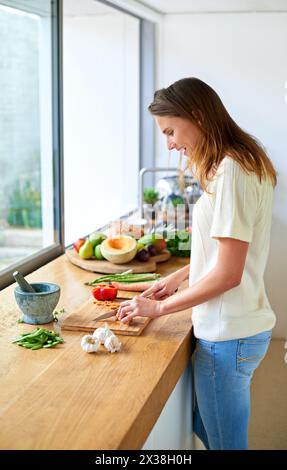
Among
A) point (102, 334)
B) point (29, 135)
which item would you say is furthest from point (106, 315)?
point (29, 135)

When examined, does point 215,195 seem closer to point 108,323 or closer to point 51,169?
point 108,323

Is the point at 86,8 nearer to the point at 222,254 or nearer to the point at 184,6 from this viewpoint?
the point at 184,6

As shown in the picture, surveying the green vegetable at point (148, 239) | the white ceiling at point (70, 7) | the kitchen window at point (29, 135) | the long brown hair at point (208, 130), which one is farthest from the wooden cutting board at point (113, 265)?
the white ceiling at point (70, 7)

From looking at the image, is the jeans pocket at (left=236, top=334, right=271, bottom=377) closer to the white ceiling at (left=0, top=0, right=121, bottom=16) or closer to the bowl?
the bowl

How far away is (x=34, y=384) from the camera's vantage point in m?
1.55

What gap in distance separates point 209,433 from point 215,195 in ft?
2.34

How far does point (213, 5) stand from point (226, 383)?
2.42 metres

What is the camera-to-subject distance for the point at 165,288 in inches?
84.2

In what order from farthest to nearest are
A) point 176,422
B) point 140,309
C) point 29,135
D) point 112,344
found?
point 29,135 < point 176,422 < point 140,309 < point 112,344

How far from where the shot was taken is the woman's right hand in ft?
7.01

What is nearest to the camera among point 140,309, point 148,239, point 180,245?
point 140,309

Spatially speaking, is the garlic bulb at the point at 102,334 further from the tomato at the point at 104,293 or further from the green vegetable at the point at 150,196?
the green vegetable at the point at 150,196
